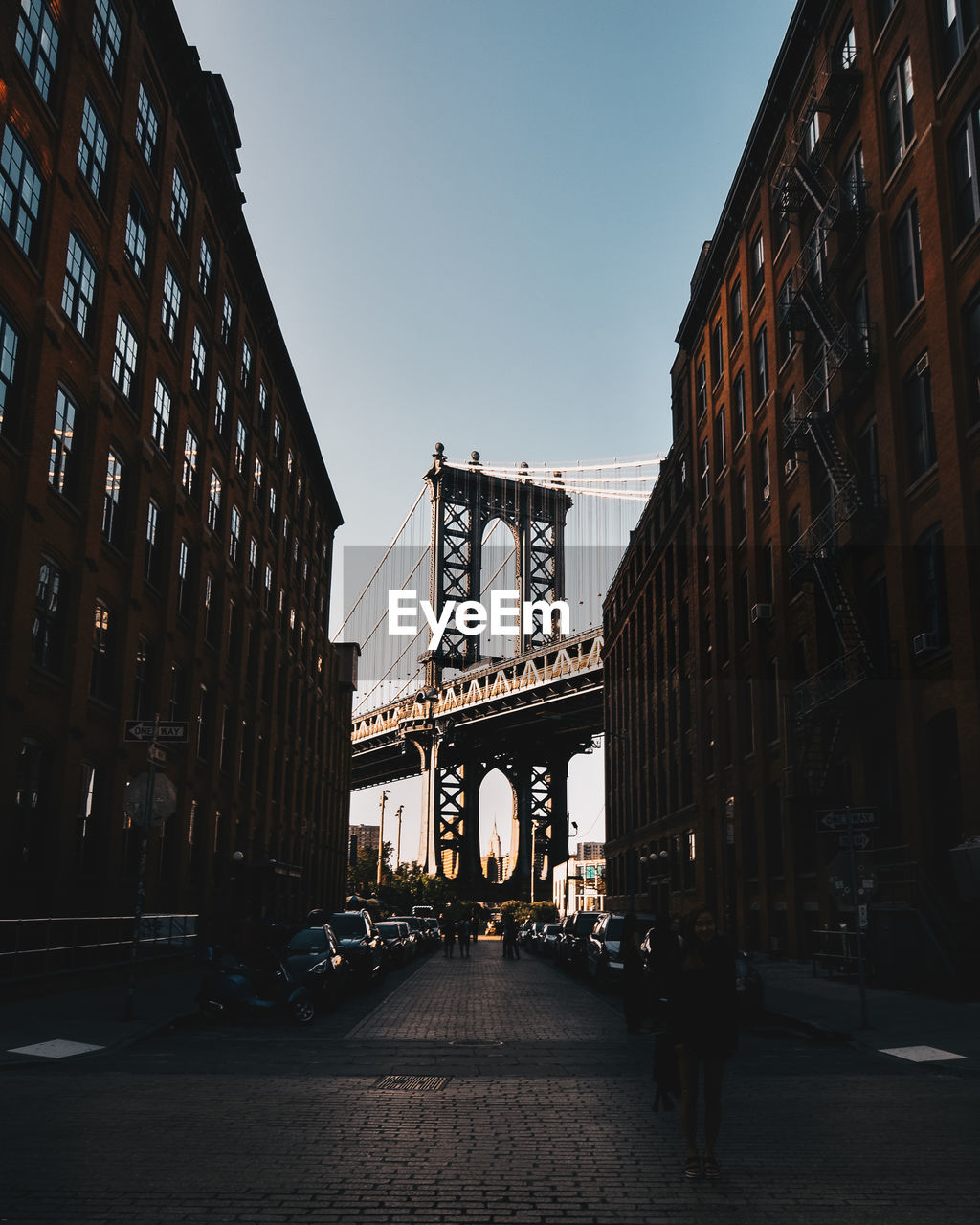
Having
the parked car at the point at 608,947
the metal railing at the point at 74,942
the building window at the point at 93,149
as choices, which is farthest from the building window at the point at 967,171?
the metal railing at the point at 74,942

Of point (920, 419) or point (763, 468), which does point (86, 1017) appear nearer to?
point (920, 419)

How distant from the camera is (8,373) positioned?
22203 millimetres

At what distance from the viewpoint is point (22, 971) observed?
65.3ft

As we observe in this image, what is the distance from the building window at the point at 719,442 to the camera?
4566 centimetres

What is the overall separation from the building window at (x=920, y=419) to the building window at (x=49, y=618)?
18701 millimetres

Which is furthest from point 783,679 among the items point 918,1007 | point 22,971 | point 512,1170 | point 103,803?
point 512,1170

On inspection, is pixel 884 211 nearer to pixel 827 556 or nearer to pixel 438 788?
pixel 827 556

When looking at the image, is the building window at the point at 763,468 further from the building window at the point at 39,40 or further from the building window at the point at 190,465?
the building window at the point at 39,40

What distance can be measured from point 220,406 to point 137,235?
10.2 m

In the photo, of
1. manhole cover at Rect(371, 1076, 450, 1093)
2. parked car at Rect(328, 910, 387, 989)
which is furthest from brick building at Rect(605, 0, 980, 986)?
parked car at Rect(328, 910, 387, 989)

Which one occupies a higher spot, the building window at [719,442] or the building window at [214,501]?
the building window at [719,442]

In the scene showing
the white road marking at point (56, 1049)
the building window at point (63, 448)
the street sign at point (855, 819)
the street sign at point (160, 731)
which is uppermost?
the building window at point (63, 448)

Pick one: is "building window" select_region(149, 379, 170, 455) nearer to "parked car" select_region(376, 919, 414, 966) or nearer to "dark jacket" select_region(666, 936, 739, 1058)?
"parked car" select_region(376, 919, 414, 966)

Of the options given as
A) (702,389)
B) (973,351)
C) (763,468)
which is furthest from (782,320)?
(702,389)
